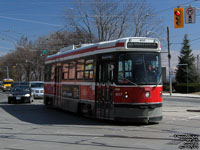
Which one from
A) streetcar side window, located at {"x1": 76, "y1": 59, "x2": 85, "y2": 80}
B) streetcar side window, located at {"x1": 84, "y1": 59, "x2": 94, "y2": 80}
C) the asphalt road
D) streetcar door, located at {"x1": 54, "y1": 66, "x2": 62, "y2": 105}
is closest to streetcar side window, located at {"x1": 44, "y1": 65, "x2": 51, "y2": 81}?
streetcar door, located at {"x1": 54, "y1": 66, "x2": 62, "y2": 105}

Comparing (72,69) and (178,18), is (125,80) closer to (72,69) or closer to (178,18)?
(72,69)

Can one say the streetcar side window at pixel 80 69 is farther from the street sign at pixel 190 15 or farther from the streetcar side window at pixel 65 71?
the street sign at pixel 190 15

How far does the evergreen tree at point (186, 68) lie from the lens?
148ft

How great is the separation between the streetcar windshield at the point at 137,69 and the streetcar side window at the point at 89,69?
5.82ft

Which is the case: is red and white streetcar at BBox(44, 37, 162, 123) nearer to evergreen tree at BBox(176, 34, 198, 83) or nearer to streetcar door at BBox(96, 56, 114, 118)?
streetcar door at BBox(96, 56, 114, 118)

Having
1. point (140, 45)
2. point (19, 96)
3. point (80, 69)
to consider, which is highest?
point (140, 45)

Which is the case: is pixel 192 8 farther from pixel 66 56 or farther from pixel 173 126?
pixel 173 126

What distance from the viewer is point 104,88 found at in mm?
11688

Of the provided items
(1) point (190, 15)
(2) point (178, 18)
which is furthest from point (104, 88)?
(1) point (190, 15)

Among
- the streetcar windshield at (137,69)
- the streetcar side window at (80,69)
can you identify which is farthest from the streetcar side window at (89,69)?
the streetcar windshield at (137,69)

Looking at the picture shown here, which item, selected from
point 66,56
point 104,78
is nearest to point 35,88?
point 66,56

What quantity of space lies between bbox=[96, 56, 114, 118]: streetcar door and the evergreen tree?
34.2 m

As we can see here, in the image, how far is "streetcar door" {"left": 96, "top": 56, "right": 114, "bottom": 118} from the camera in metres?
11.4

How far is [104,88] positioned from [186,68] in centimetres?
3695
